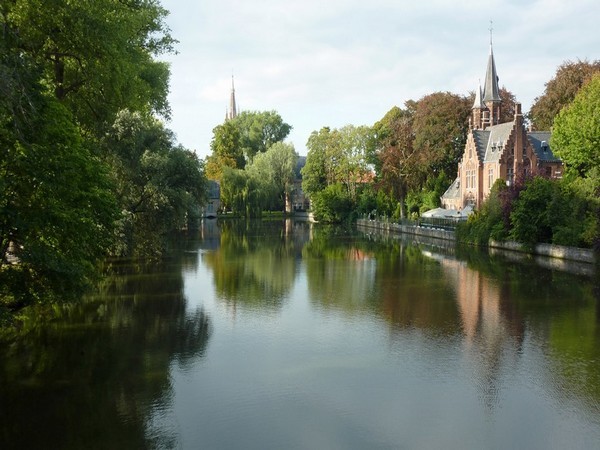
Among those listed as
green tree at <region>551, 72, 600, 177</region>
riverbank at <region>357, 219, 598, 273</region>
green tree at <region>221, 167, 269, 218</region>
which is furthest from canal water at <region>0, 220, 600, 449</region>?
green tree at <region>221, 167, 269, 218</region>

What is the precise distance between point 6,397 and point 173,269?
18.8 metres

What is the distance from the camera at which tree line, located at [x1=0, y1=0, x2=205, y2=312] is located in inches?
429

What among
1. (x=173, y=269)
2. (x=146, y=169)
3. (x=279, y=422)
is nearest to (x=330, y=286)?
(x=173, y=269)

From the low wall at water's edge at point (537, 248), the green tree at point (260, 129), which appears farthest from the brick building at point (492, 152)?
the green tree at point (260, 129)

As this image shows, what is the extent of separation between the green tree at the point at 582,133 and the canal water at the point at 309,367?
49.0 ft

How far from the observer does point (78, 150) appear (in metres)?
13.8

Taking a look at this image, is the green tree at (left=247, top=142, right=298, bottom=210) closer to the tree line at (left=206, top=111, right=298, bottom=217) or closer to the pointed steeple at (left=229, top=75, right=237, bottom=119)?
the tree line at (left=206, top=111, right=298, bottom=217)

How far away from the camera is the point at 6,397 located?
36.7 feet

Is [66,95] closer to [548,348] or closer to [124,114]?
[124,114]

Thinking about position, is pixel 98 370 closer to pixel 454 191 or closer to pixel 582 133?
pixel 582 133

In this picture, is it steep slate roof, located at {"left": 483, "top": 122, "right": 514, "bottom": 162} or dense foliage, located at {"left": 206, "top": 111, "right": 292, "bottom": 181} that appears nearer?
steep slate roof, located at {"left": 483, "top": 122, "right": 514, "bottom": 162}

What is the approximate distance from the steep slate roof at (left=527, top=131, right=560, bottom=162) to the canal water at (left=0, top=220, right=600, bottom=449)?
3225 centimetres

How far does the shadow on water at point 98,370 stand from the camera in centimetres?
974

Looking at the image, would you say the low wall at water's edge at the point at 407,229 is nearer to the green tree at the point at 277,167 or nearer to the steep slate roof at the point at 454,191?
the steep slate roof at the point at 454,191
